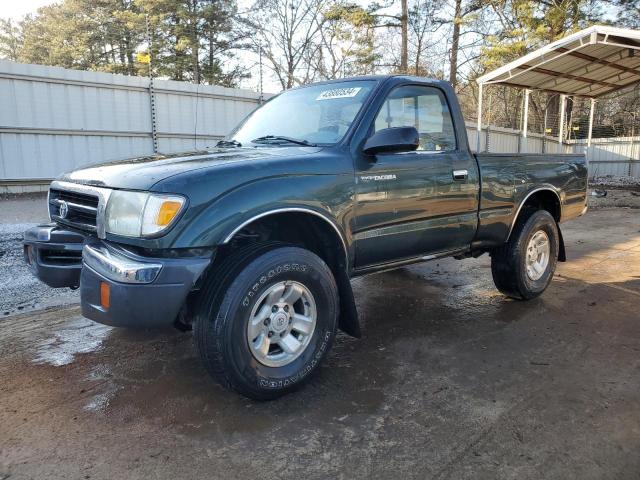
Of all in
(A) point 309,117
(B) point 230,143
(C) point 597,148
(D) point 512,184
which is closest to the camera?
(A) point 309,117

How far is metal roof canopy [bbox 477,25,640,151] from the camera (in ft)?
38.5

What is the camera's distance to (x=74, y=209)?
3041 millimetres

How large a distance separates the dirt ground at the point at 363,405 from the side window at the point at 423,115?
1.54 metres

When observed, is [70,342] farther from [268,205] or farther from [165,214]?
[268,205]

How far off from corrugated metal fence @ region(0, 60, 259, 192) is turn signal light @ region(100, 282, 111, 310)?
6784 millimetres

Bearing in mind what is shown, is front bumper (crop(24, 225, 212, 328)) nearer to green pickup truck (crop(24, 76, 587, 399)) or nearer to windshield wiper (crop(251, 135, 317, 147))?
green pickup truck (crop(24, 76, 587, 399))

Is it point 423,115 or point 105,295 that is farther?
point 423,115

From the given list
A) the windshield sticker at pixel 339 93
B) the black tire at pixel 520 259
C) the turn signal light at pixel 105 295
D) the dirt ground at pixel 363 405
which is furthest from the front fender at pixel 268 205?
the black tire at pixel 520 259

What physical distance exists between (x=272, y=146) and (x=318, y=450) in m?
2.01

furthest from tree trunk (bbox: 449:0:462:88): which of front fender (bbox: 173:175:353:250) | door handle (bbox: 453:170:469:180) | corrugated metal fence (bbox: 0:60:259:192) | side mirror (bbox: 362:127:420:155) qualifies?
front fender (bbox: 173:175:353:250)

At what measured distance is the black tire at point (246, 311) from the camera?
104 inches

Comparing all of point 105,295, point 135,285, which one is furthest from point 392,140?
point 105,295

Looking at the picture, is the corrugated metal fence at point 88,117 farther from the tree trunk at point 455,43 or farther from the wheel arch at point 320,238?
the tree trunk at point 455,43

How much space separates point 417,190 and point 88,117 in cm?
859
